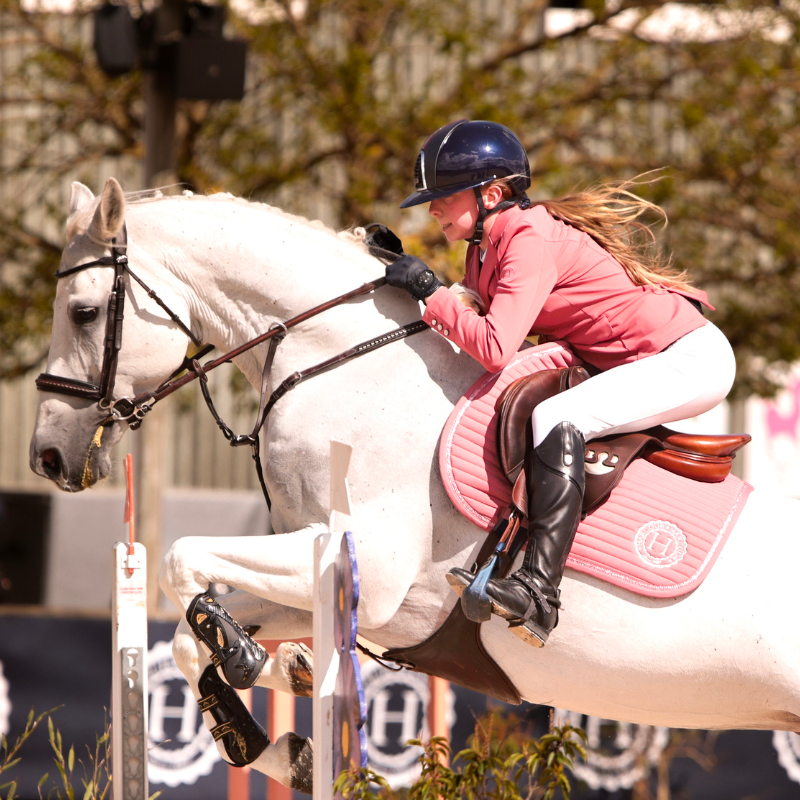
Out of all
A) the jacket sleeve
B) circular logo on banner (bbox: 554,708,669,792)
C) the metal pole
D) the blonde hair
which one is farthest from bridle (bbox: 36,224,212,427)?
circular logo on banner (bbox: 554,708,669,792)

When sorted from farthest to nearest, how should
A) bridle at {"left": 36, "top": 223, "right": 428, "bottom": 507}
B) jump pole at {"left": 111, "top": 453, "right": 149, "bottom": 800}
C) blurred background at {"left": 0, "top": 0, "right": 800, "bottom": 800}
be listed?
blurred background at {"left": 0, "top": 0, "right": 800, "bottom": 800} < bridle at {"left": 36, "top": 223, "right": 428, "bottom": 507} < jump pole at {"left": 111, "top": 453, "right": 149, "bottom": 800}

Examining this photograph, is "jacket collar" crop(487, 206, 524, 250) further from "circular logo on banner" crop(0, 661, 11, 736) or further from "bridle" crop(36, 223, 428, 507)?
"circular logo on banner" crop(0, 661, 11, 736)

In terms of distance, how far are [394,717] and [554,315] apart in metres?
3.34

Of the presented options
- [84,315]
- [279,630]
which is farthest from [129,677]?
[84,315]

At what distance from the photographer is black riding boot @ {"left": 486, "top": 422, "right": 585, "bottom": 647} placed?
→ 2.59 metres

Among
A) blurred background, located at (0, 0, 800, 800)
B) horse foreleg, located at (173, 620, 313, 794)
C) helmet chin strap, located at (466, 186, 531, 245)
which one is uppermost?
blurred background, located at (0, 0, 800, 800)

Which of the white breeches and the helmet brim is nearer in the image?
the white breeches

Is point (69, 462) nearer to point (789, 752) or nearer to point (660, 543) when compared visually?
point (660, 543)

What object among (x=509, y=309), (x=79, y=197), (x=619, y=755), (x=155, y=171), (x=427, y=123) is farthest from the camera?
(x=427, y=123)

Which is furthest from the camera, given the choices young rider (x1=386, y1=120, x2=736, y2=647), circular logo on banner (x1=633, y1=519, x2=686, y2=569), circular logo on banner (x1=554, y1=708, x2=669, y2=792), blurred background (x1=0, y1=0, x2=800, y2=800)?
blurred background (x1=0, y1=0, x2=800, y2=800)

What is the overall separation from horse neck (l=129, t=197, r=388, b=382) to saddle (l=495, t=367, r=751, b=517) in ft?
1.87

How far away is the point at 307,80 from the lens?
8461mm

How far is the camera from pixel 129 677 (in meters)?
2.90

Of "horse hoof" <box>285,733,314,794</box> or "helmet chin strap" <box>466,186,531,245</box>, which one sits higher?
"helmet chin strap" <box>466,186,531,245</box>
